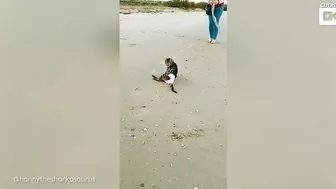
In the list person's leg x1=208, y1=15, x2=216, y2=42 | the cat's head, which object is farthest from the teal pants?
the cat's head

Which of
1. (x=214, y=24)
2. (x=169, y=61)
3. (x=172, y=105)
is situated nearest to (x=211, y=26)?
(x=214, y=24)

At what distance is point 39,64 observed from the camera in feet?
6.11

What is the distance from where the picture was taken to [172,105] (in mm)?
1956

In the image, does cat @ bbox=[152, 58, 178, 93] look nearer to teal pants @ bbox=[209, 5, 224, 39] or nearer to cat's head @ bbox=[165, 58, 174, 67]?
cat's head @ bbox=[165, 58, 174, 67]

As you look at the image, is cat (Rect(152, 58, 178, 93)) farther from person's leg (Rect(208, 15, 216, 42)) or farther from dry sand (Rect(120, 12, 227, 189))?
person's leg (Rect(208, 15, 216, 42))

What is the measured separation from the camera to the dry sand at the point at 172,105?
1916 mm

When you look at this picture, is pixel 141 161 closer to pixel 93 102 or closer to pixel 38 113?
pixel 93 102

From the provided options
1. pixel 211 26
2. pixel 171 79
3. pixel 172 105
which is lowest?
pixel 172 105

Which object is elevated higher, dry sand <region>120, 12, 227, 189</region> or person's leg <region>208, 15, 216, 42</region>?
person's leg <region>208, 15, 216, 42</region>

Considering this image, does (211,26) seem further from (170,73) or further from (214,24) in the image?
(170,73)

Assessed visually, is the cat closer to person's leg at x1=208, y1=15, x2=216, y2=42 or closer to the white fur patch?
the white fur patch

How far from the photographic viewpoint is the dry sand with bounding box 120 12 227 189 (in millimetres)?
1916

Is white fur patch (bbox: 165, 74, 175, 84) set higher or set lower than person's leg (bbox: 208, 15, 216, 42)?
lower

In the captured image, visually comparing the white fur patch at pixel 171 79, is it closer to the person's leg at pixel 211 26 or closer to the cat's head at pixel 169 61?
the cat's head at pixel 169 61
